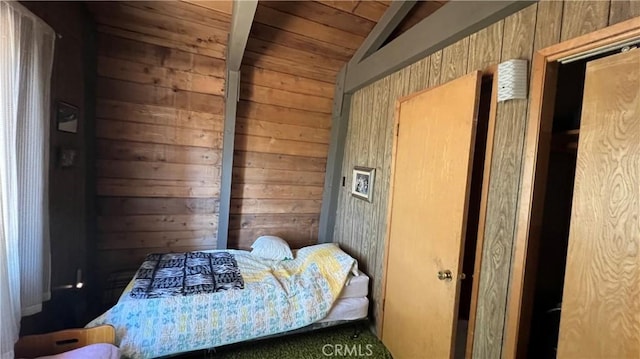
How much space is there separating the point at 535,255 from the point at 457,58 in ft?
3.76

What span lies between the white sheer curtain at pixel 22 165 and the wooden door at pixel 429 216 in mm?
2060

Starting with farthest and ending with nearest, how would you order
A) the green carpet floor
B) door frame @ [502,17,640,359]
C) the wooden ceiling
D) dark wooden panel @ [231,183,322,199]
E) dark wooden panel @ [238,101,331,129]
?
dark wooden panel @ [231,183,322,199] < dark wooden panel @ [238,101,331,129] < the wooden ceiling < the green carpet floor < door frame @ [502,17,640,359]

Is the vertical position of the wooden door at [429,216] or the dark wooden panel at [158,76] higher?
the dark wooden panel at [158,76]

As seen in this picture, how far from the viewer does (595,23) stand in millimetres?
1065

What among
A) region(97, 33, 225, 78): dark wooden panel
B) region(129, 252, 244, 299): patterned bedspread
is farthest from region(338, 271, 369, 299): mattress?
region(97, 33, 225, 78): dark wooden panel

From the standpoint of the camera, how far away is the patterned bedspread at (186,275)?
185 cm

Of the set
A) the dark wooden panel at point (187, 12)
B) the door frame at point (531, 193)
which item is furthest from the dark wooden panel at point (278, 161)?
the door frame at point (531, 193)

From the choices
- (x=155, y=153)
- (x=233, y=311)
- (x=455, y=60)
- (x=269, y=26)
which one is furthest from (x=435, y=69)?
(x=155, y=153)

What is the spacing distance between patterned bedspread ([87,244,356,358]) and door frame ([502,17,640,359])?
46.4 inches

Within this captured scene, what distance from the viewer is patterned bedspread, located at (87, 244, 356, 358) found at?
1.65 metres

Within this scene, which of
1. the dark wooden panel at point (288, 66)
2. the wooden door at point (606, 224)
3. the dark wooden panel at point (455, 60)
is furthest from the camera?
the dark wooden panel at point (288, 66)

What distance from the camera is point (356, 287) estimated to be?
2.26 m

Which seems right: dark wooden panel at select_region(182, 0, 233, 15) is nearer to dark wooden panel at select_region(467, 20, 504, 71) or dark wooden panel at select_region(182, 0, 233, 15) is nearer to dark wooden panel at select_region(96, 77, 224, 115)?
dark wooden panel at select_region(96, 77, 224, 115)

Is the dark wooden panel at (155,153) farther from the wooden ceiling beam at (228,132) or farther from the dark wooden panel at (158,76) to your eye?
the dark wooden panel at (158,76)
